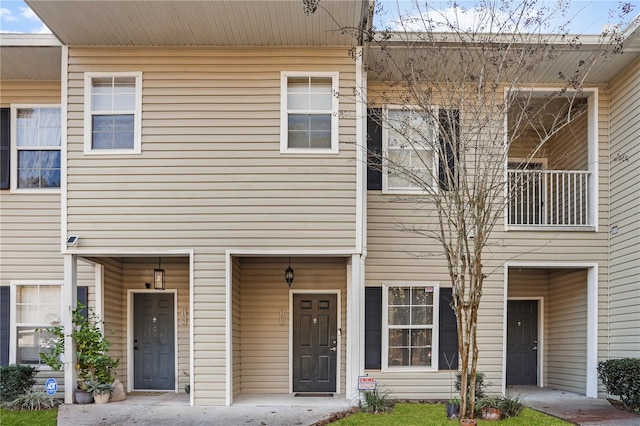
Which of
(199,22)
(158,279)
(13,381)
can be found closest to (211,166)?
(199,22)

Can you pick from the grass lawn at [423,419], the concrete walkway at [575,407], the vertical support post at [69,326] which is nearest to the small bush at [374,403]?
the grass lawn at [423,419]

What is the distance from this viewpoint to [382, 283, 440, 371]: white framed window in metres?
8.95

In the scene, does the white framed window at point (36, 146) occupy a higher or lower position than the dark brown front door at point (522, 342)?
higher

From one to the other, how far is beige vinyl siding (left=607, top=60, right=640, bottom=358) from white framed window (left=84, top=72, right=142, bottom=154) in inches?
293

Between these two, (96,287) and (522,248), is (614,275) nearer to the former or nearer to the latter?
(522,248)

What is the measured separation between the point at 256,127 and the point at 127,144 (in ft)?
6.36

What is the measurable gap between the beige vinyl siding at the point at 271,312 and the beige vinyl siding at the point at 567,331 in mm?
3952

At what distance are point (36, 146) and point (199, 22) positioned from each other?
3.87 m

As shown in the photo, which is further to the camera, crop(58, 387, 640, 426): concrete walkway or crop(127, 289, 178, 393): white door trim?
crop(127, 289, 178, 393): white door trim

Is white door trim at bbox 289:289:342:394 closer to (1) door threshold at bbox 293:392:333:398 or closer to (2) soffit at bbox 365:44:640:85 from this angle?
(1) door threshold at bbox 293:392:333:398

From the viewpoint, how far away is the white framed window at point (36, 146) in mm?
9344

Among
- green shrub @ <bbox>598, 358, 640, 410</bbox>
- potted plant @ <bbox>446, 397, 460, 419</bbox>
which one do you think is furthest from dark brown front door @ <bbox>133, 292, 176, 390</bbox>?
green shrub @ <bbox>598, 358, 640, 410</bbox>

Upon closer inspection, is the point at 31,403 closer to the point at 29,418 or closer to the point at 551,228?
the point at 29,418

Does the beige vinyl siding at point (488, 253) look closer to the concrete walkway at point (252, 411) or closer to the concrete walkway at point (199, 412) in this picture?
the concrete walkway at point (252, 411)
